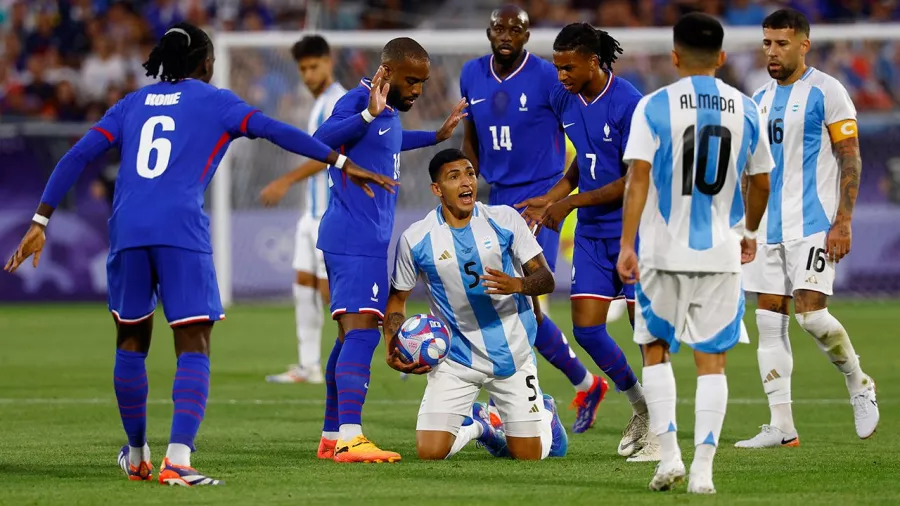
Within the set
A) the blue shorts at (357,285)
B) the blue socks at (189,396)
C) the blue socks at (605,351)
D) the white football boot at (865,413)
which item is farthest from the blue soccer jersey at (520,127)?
the blue socks at (189,396)

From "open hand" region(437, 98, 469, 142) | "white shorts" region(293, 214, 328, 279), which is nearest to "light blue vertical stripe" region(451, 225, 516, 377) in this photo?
"open hand" region(437, 98, 469, 142)

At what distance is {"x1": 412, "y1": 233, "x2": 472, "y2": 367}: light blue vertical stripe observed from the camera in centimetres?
773

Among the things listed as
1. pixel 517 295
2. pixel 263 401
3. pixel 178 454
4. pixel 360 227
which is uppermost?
pixel 360 227

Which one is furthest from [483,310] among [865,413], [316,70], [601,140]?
[316,70]

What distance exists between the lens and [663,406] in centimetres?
626

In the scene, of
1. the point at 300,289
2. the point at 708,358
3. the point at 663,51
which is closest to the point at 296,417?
the point at 300,289

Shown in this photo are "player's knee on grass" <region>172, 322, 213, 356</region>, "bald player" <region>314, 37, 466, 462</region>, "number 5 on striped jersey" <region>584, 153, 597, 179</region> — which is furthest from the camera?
"number 5 on striped jersey" <region>584, 153, 597, 179</region>

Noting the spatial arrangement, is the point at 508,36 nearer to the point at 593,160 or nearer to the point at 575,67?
the point at 575,67

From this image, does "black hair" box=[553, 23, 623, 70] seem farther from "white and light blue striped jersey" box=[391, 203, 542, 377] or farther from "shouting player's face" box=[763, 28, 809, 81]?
"shouting player's face" box=[763, 28, 809, 81]

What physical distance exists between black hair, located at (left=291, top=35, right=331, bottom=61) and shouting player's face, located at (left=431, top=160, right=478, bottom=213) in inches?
178

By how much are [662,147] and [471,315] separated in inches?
79.3

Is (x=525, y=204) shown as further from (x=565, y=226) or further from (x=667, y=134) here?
(x=565, y=226)

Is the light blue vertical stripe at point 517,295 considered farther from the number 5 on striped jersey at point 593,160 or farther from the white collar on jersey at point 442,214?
the number 5 on striped jersey at point 593,160

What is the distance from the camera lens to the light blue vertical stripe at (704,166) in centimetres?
611
